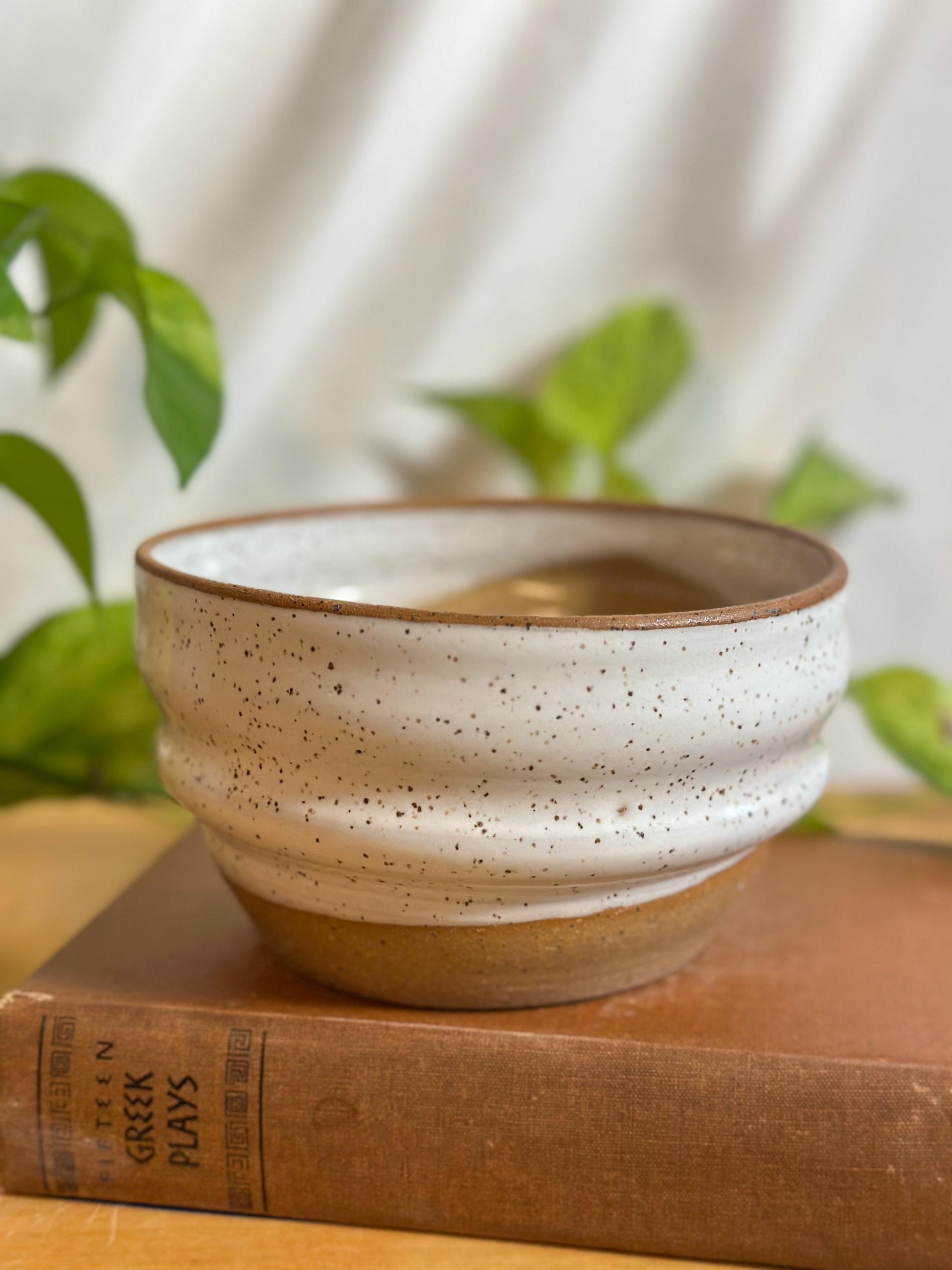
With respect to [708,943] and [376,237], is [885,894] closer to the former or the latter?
[708,943]

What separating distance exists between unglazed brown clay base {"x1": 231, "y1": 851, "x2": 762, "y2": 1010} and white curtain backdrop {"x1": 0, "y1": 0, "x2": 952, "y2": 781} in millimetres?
393

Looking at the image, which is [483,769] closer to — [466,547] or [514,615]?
[514,615]

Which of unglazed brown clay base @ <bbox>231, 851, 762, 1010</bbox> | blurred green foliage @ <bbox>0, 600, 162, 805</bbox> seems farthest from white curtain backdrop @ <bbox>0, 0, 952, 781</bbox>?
unglazed brown clay base @ <bbox>231, 851, 762, 1010</bbox>

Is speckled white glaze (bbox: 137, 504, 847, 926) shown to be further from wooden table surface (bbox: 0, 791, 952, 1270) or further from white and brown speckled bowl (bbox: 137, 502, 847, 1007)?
wooden table surface (bbox: 0, 791, 952, 1270)

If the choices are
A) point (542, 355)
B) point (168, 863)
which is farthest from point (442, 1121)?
point (542, 355)

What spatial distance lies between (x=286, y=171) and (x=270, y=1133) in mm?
536

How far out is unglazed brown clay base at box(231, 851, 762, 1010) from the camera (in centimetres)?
42

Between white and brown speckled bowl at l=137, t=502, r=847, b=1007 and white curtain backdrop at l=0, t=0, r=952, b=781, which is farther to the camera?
white curtain backdrop at l=0, t=0, r=952, b=781

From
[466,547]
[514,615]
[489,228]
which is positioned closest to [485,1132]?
[514,615]

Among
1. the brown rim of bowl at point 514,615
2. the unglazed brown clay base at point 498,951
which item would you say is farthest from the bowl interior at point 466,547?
the unglazed brown clay base at point 498,951

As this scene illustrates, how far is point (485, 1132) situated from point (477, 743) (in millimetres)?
128

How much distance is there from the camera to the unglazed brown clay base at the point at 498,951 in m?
0.42

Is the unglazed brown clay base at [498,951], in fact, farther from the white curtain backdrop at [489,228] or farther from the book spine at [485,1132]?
the white curtain backdrop at [489,228]

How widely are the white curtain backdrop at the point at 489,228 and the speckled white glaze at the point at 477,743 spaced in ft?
1.20
